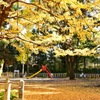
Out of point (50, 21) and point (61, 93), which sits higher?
point (50, 21)

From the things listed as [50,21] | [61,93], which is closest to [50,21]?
[50,21]

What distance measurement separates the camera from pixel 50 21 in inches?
256

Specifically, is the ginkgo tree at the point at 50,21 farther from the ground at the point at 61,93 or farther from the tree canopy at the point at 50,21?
the ground at the point at 61,93

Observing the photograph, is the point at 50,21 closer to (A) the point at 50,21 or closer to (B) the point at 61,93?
(A) the point at 50,21

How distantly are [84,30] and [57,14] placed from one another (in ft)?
2.08

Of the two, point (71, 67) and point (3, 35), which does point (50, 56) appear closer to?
point (71, 67)

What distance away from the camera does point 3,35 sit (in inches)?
275

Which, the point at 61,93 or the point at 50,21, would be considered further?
the point at 61,93

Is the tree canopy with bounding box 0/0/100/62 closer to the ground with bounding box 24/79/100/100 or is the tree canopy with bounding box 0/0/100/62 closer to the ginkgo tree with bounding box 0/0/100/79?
the ginkgo tree with bounding box 0/0/100/79

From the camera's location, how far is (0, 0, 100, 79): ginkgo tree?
215 inches

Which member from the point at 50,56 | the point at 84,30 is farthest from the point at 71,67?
the point at 84,30

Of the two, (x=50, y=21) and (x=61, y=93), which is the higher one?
(x=50, y=21)

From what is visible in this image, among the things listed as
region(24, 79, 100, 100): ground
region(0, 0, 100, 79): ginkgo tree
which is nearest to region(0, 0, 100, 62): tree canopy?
region(0, 0, 100, 79): ginkgo tree

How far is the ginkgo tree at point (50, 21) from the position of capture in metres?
5.46
